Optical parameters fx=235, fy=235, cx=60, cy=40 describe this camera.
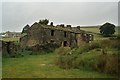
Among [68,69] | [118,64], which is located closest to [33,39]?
[68,69]

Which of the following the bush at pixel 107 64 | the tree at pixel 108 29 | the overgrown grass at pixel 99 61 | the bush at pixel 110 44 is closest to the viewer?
the bush at pixel 107 64

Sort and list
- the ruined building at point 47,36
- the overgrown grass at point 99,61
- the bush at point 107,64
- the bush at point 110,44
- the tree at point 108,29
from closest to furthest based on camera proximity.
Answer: the bush at point 107,64 < the overgrown grass at point 99,61 < the bush at point 110,44 < the ruined building at point 47,36 < the tree at point 108,29

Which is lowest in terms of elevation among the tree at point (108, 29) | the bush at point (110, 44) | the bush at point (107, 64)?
the bush at point (107, 64)

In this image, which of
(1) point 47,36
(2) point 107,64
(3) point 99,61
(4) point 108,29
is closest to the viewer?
(2) point 107,64

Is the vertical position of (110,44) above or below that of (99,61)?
above

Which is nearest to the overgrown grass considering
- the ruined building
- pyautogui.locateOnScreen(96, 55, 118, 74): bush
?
pyautogui.locateOnScreen(96, 55, 118, 74): bush

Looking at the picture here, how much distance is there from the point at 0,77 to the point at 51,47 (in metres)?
19.8

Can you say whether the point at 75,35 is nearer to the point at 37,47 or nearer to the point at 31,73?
the point at 37,47

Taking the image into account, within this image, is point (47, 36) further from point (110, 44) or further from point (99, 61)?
point (99, 61)

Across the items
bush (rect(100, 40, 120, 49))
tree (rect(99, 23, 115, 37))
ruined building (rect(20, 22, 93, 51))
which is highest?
tree (rect(99, 23, 115, 37))

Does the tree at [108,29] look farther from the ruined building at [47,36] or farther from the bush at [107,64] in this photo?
the bush at [107,64]

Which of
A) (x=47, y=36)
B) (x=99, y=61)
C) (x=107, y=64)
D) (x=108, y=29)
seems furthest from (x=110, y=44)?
(x=108, y=29)

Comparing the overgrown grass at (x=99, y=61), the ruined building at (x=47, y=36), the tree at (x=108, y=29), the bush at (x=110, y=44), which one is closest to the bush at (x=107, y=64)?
the overgrown grass at (x=99, y=61)

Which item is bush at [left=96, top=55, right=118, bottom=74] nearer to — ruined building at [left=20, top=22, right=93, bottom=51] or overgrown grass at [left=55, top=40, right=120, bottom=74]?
overgrown grass at [left=55, top=40, right=120, bottom=74]
